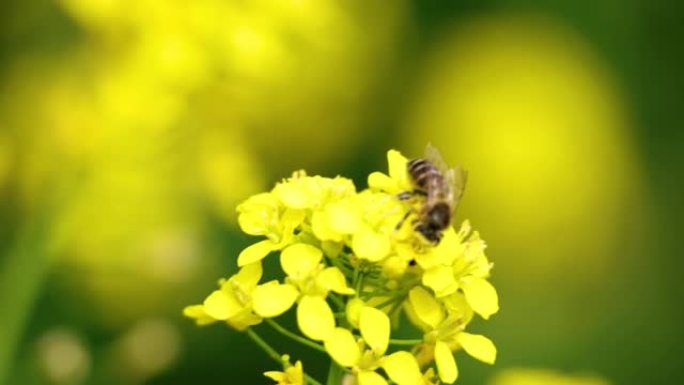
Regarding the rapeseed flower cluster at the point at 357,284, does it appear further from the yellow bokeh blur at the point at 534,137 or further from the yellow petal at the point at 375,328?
the yellow bokeh blur at the point at 534,137

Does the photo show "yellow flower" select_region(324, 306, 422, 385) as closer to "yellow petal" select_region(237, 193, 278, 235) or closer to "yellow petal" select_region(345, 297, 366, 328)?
"yellow petal" select_region(345, 297, 366, 328)

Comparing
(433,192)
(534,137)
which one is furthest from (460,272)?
(534,137)

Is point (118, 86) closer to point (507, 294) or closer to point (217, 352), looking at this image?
point (217, 352)

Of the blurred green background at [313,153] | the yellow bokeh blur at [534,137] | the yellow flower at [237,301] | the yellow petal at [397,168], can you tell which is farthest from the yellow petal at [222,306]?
the yellow bokeh blur at [534,137]

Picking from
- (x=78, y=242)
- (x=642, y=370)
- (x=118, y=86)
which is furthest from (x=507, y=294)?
(x=118, y=86)

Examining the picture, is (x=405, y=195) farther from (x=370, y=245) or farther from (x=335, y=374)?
(x=335, y=374)
